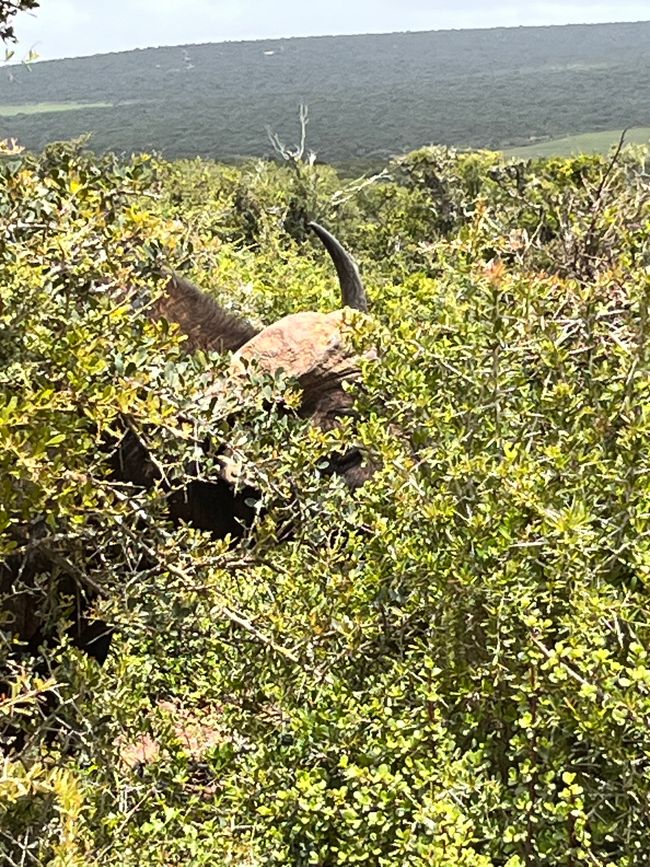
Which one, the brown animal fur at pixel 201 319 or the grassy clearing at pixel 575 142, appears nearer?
the brown animal fur at pixel 201 319

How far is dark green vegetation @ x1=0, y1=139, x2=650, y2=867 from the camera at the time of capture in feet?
8.26

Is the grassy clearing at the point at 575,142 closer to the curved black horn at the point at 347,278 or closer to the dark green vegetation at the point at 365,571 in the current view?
the curved black horn at the point at 347,278

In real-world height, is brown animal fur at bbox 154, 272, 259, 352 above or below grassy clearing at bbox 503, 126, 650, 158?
above

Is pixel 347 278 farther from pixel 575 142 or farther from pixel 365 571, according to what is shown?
pixel 575 142

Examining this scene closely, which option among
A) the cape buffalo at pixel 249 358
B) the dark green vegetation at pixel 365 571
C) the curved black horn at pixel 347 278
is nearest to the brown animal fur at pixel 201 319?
the cape buffalo at pixel 249 358

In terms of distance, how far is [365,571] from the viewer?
3205 mm

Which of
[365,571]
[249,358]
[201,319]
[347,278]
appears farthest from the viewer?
[347,278]

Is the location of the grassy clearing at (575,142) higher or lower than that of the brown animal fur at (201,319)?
lower

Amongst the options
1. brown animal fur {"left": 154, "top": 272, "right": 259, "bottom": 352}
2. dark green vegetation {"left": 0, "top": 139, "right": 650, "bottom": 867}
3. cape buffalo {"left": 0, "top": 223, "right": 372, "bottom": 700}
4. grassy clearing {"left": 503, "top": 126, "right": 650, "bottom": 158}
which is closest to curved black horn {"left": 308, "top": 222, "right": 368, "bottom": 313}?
cape buffalo {"left": 0, "top": 223, "right": 372, "bottom": 700}

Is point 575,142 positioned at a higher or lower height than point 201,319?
lower

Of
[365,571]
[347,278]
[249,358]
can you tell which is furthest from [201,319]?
[365,571]

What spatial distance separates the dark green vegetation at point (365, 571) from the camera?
2518 millimetres

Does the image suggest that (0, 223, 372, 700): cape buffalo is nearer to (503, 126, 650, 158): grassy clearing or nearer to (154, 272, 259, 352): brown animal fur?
(154, 272, 259, 352): brown animal fur

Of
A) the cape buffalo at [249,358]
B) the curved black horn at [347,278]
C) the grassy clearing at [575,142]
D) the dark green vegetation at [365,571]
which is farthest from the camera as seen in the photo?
the grassy clearing at [575,142]
